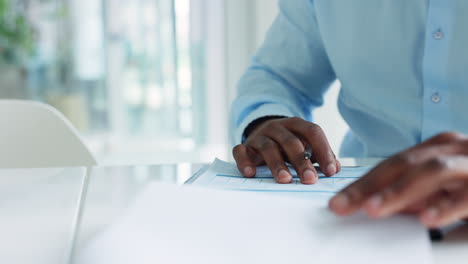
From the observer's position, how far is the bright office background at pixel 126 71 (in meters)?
2.93

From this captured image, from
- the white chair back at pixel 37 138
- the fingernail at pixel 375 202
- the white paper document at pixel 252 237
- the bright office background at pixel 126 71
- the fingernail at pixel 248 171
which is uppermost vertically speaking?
the fingernail at pixel 375 202

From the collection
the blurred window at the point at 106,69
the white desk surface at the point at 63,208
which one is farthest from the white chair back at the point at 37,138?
the blurred window at the point at 106,69

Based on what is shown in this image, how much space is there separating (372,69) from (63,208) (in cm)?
53

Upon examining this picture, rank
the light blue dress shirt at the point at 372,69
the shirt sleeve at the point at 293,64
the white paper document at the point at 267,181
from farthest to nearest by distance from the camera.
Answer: the shirt sleeve at the point at 293,64
the light blue dress shirt at the point at 372,69
the white paper document at the point at 267,181

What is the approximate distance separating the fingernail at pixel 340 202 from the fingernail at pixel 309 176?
188mm

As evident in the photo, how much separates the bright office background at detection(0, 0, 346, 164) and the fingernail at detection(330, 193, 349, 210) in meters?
2.51

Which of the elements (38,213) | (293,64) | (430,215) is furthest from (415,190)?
(293,64)

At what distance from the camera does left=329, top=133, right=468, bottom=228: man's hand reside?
0.32 metres

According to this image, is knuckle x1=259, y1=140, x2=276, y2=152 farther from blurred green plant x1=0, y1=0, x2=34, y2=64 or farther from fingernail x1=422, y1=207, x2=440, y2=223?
blurred green plant x1=0, y1=0, x2=34, y2=64

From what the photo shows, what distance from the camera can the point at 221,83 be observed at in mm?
2881

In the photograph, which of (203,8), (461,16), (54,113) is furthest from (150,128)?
(461,16)

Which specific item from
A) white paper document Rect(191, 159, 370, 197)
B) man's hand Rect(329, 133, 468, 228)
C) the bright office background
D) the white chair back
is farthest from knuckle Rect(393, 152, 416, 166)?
the bright office background

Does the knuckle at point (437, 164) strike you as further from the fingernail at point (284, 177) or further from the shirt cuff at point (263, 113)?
the shirt cuff at point (263, 113)

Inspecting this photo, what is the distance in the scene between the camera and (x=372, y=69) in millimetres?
817
